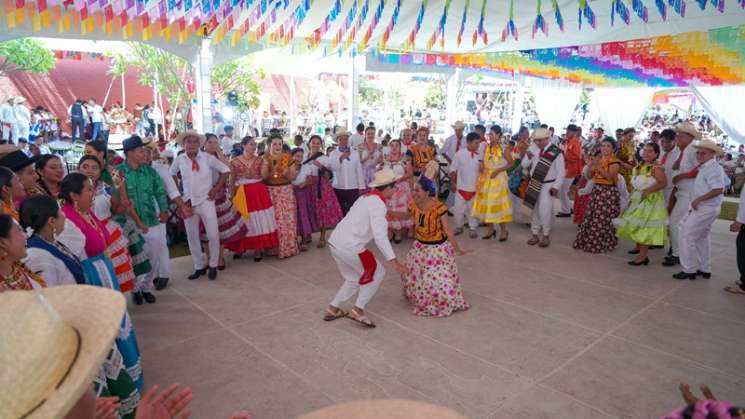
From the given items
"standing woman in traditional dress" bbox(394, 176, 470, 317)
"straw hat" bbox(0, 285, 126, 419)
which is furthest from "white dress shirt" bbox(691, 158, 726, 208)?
"straw hat" bbox(0, 285, 126, 419)

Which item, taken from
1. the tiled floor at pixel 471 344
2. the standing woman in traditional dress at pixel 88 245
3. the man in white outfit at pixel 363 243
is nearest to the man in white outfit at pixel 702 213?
the tiled floor at pixel 471 344

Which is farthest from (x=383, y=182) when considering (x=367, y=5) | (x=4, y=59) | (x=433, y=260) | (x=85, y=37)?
(x=4, y=59)

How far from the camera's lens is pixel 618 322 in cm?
434

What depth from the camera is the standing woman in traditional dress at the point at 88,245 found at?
116 inches

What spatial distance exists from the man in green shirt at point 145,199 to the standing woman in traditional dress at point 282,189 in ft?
4.53

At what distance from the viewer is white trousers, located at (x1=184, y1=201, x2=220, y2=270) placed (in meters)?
5.34

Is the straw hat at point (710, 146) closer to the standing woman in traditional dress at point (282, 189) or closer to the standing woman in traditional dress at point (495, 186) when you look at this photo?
the standing woman in traditional dress at point (495, 186)

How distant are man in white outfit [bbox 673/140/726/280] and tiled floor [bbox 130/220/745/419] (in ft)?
0.67

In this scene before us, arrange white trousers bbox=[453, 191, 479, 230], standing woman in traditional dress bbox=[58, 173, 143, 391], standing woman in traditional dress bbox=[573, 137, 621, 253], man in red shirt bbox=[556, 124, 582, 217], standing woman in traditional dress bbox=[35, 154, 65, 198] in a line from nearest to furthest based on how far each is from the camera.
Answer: standing woman in traditional dress bbox=[58, 173, 143, 391], standing woman in traditional dress bbox=[35, 154, 65, 198], standing woman in traditional dress bbox=[573, 137, 621, 253], white trousers bbox=[453, 191, 479, 230], man in red shirt bbox=[556, 124, 582, 217]

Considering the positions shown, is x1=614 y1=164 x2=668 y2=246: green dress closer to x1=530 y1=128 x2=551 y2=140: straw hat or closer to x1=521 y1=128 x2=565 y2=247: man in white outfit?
x1=521 y1=128 x2=565 y2=247: man in white outfit

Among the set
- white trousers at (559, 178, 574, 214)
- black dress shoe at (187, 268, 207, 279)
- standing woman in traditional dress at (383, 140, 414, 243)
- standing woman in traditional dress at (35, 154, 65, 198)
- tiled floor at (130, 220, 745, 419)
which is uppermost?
standing woman in traditional dress at (35, 154, 65, 198)

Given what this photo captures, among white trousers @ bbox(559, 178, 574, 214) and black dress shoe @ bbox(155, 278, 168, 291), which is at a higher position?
white trousers @ bbox(559, 178, 574, 214)

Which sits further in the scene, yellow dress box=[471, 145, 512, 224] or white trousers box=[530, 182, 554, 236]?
yellow dress box=[471, 145, 512, 224]

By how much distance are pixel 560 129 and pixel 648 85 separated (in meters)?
3.09
